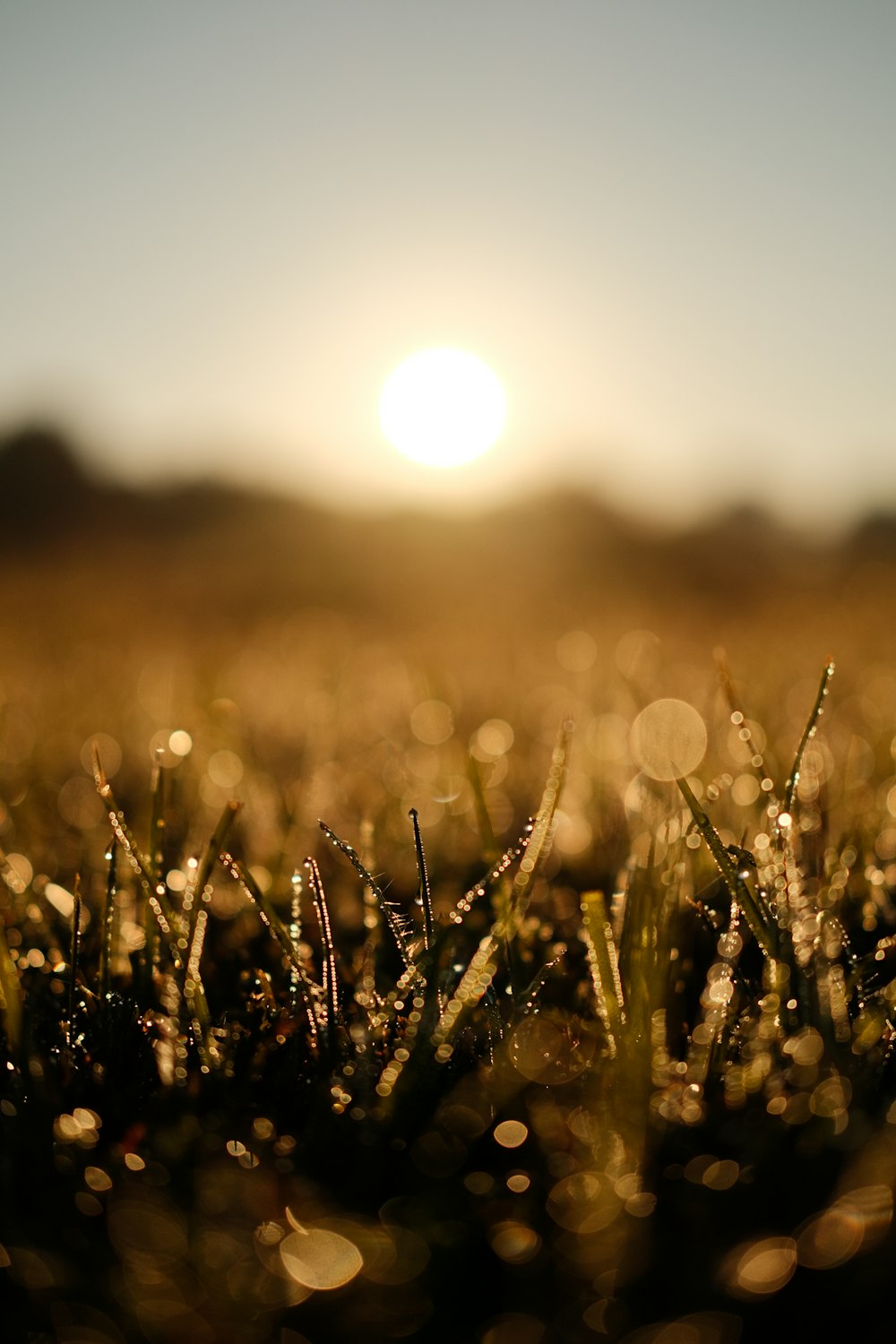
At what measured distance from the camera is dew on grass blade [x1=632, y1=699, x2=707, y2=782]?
5.58 ft

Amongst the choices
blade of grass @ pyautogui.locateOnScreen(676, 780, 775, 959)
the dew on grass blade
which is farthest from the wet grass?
the dew on grass blade

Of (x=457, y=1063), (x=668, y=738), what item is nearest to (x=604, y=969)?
(x=457, y=1063)

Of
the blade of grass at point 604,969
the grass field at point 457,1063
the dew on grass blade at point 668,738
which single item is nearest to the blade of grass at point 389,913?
the grass field at point 457,1063

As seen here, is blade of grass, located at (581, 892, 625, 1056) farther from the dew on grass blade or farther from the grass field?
the dew on grass blade

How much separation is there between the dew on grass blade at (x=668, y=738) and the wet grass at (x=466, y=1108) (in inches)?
20.1

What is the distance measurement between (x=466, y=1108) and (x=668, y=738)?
1.24 m

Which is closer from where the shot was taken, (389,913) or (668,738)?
(389,913)

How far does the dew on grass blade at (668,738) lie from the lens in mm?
1701

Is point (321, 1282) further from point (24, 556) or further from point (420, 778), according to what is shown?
point (24, 556)

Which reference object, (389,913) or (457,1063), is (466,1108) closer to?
(457,1063)

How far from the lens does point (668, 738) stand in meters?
1.88

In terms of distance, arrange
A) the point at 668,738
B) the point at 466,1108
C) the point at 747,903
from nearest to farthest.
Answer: the point at 466,1108
the point at 747,903
the point at 668,738

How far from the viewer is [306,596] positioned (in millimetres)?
8266

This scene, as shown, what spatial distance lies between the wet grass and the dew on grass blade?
51 centimetres
